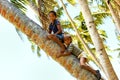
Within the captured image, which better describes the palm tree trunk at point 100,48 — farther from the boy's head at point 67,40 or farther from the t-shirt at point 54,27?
the t-shirt at point 54,27

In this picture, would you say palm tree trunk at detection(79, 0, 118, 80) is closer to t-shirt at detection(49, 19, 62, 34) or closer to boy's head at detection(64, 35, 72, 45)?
boy's head at detection(64, 35, 72, 45)

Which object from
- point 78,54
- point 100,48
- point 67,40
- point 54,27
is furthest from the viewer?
point 54,27

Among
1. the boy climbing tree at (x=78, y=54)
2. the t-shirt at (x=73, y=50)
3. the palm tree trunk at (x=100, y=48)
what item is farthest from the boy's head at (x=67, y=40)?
the palm tree trunk at (x=100, y=48)

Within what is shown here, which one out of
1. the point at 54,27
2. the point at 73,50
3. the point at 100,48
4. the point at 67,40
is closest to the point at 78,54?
the point at 73,50

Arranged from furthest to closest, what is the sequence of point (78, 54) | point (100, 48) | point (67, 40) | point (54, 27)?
point (54, 27) → point (67, 40) → point (78, 54) → point (100, 48)

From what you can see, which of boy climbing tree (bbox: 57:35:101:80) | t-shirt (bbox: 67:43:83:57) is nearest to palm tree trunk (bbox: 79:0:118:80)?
boy climbing tree (bbox: 57:35:101:80)

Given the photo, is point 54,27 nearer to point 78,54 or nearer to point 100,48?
point 78,54

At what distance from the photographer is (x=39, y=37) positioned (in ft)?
17.0

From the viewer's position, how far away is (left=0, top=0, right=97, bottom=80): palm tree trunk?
16.3 feet

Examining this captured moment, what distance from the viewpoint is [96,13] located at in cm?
1479

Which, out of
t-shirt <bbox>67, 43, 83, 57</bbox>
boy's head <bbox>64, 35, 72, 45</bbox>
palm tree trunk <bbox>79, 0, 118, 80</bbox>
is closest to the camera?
palm tree trunk <bbox>79, 0, 118, 80</bbox>

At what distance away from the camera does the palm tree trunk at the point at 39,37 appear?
4.97 meters

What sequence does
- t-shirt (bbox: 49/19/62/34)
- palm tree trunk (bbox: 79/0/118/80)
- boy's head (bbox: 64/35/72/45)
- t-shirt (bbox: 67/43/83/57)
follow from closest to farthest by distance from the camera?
palm tree trunk (bbox: 79/0/118/80) < t-shirt (bbox: 67/43/83/57) < boy's head (bbox: 64/35/72/45) < t-shirt (bbox: 49/19/62/34)

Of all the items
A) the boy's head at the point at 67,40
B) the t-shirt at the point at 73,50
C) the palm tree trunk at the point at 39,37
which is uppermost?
the palm tree trunk at the point at 39,37
